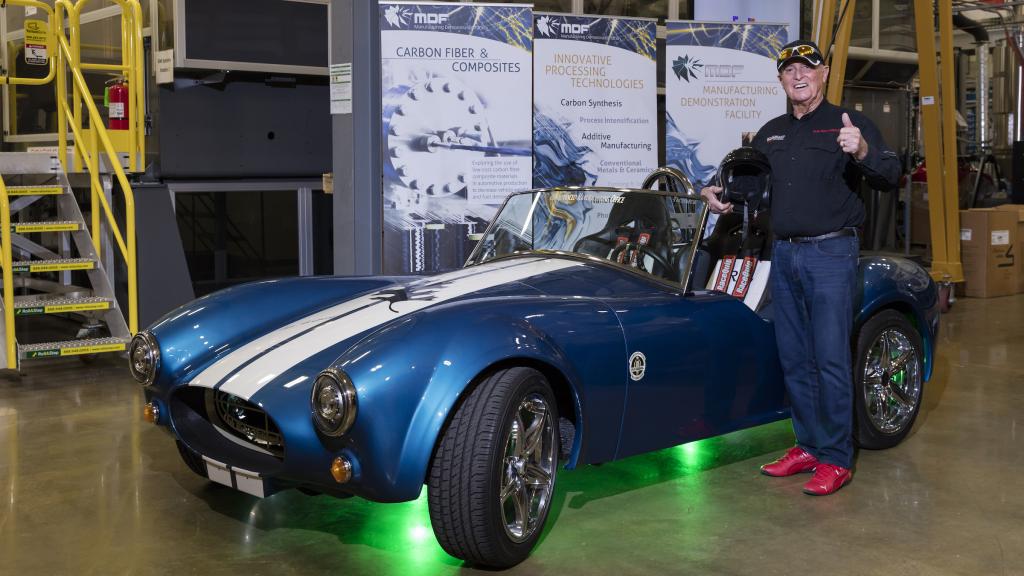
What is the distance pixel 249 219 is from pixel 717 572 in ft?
35.0

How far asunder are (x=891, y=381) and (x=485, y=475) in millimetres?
2605

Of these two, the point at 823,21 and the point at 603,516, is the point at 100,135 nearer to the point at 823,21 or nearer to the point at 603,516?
the point at 603,516

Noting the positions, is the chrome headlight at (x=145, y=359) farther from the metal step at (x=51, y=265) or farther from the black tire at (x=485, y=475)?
the metal step at (x=51, y=265)

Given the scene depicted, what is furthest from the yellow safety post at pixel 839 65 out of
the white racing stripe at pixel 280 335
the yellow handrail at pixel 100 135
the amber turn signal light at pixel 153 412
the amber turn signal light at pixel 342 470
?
the amber turn signal light at pixel 342 470

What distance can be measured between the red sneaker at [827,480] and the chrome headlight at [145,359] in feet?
8.56

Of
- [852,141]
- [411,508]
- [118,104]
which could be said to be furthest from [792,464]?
[118,104]

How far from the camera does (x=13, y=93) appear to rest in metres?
11.0

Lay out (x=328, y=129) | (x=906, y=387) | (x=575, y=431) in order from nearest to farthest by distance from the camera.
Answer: (x=575, y=431), (x=906, y=387), (x=328, y=129)

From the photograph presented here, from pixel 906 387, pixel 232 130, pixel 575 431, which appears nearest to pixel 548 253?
pixel 575 431

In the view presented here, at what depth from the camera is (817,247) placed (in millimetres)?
4465

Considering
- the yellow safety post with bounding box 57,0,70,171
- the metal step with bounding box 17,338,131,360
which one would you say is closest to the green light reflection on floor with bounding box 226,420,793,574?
the metal step with bounding box 17,338,131,360

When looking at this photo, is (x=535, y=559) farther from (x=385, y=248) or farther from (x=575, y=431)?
(x=385, y=248)

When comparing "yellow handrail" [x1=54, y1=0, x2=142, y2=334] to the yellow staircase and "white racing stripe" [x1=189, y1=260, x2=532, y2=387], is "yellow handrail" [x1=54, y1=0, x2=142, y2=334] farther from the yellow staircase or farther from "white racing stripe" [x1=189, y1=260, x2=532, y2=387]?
"white racing stripe" [x1=189, y1=260, x2=532, y2=387]

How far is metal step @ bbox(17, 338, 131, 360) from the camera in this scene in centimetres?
685
